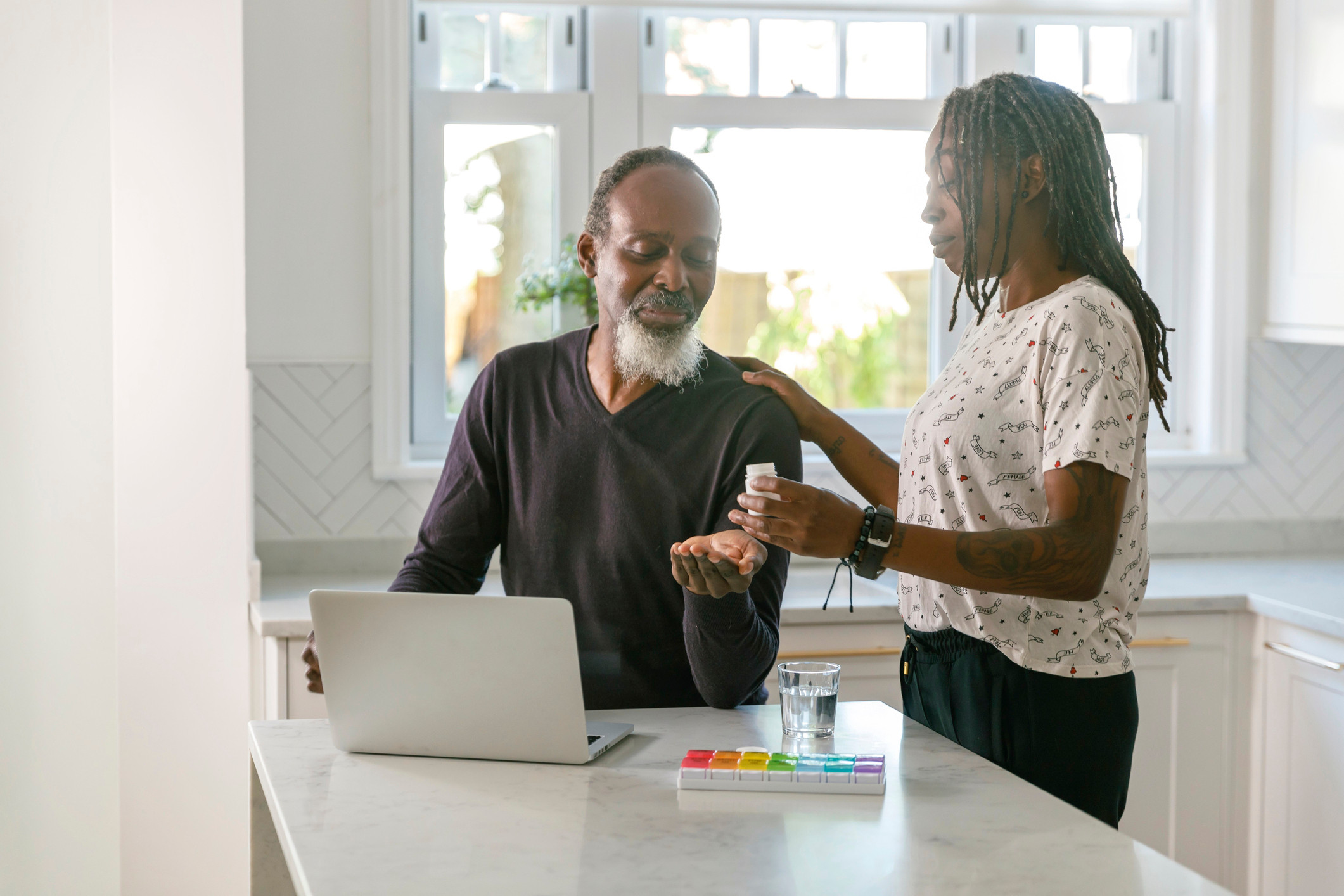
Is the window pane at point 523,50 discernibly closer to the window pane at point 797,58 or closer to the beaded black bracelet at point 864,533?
the window pane at point 797,58

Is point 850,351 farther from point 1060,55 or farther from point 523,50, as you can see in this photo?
point 523,50

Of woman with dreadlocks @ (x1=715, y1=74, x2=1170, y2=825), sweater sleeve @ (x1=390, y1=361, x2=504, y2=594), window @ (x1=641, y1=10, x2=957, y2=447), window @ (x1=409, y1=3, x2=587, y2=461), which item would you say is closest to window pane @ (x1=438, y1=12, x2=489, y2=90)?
window @ (x1=409, y1=3, x2=587, y2=461)

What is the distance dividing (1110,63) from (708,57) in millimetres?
1036

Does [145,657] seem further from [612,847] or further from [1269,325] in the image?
[1269,325]

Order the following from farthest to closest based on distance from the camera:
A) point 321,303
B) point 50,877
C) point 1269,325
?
point 1269,325 → point 321,303 → point 50,877

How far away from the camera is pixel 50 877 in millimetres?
2279

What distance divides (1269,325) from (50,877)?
289 cm

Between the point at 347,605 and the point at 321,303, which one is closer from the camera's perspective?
the point at 347,605

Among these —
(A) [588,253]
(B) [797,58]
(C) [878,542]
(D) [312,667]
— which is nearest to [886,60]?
(B) [797,58]

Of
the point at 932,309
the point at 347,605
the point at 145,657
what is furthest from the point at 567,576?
the point at 932,309

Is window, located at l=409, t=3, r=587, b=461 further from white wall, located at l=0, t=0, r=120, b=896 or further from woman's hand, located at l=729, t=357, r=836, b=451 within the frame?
woman's hand, located at l=729, t=357, r=836, b=451

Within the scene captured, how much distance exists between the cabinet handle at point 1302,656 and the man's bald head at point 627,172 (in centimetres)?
151

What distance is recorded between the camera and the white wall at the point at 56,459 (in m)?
2.03

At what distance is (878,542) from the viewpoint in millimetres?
1305
